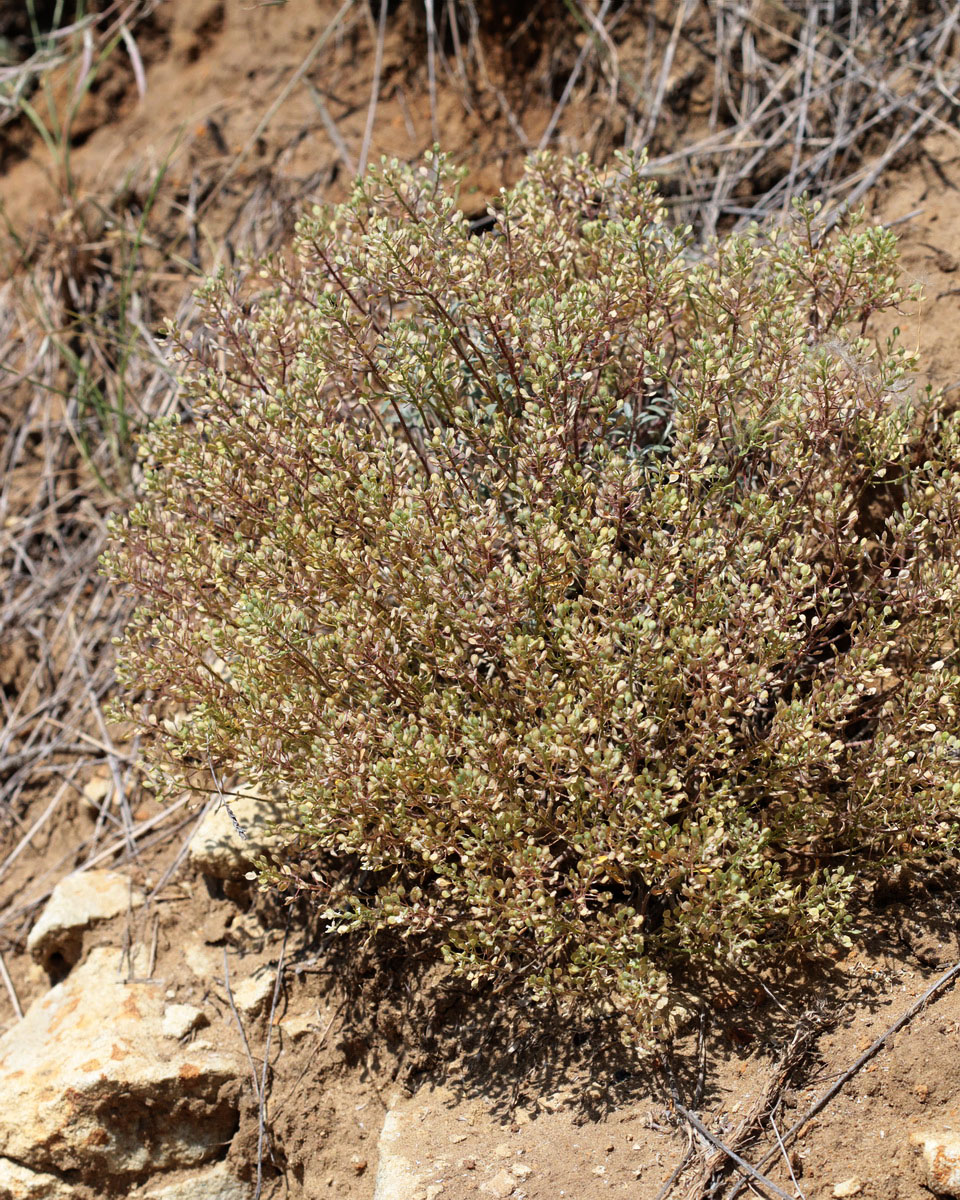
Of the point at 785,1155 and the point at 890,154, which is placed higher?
the point at 890,154

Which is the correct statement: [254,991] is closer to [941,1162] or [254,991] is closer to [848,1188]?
[848,1188]

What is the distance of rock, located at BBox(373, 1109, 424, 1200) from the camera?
254 centimetres

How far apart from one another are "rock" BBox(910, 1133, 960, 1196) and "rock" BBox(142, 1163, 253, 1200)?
1771 mm

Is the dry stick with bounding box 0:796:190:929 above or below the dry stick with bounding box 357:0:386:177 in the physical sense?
below

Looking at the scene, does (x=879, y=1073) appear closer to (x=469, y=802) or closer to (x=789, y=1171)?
(x=789, y=1171)

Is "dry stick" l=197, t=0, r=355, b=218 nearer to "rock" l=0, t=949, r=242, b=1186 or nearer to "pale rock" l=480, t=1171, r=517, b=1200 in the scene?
"rock" l=0, t=949, r=242, b=1186

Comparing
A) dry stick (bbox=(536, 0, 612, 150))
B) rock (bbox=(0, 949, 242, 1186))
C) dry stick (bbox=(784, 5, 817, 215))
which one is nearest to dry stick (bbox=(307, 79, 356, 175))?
dry stick (bbox=(536, 0, 612, 150))

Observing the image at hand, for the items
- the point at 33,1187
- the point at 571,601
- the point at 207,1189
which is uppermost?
the point at 571,601

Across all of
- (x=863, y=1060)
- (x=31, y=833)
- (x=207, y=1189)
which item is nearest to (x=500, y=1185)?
(x=863, y=1060)

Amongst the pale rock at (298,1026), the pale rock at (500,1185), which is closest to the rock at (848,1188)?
the pale rock at (500,1185)

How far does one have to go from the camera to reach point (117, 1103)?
2967 mm

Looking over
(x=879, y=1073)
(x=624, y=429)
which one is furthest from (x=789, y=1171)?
(x=624, y=429)

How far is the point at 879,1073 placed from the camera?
242cm

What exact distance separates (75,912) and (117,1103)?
821 mm
